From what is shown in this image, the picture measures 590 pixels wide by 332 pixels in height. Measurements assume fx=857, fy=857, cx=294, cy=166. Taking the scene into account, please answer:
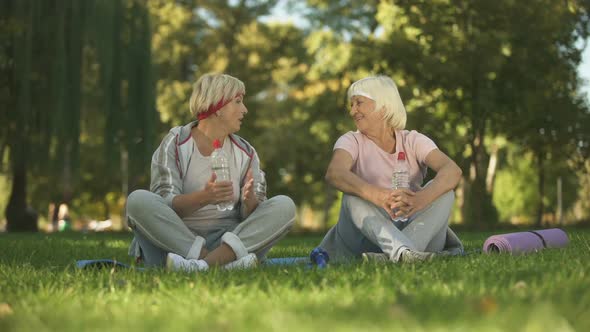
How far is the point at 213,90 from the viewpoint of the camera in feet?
18.9

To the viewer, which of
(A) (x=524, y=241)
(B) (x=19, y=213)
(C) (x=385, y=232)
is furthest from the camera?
(B) (x=19, y=213)

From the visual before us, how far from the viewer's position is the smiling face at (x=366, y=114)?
593 centimetres

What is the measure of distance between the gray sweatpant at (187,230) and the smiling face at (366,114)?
0.82 meters

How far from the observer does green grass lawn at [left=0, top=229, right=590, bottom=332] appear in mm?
2580

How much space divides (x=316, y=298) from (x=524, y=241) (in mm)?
3257

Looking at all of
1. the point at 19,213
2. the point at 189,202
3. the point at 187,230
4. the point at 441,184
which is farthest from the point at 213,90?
the point at 19,213

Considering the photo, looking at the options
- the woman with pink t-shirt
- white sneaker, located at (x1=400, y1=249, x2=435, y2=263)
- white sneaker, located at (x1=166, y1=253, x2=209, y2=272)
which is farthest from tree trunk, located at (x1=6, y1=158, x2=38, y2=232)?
white sneaker, located at (x1=400, y1=249, x2=435, y2=263)

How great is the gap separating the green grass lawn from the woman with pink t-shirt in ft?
2.50

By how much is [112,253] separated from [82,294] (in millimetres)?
4715

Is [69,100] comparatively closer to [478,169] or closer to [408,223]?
[478,169]

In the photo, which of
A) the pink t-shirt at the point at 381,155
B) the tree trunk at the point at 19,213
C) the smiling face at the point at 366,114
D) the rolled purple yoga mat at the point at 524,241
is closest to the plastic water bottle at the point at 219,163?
the pink t-shirt at the point at 381,155

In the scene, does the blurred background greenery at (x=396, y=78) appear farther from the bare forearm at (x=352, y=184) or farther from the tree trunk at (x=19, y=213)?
the bare forearm at (x=352, y=184)

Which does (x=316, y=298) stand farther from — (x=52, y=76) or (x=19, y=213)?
(x=19, y=213)

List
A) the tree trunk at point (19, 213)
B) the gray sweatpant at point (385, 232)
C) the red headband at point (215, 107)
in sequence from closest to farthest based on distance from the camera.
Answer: the gray sweatpant at point (385, 232) → the red headband at point (215, 107) → the tree trunk at point (19, 213)
